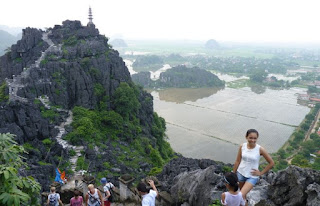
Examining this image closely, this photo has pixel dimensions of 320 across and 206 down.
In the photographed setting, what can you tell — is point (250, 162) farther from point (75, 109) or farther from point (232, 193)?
→ point (75, 109)

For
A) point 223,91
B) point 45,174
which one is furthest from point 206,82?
point 45,174

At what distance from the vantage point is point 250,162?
6.50 m

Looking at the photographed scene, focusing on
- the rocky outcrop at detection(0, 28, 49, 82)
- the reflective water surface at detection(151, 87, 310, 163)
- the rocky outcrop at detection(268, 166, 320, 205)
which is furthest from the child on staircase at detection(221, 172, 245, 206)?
the rocky outcrop at detection(0, 28, 49, 82)

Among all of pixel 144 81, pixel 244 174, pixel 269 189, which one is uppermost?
pixel 244 174

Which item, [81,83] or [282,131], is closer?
[81,83]

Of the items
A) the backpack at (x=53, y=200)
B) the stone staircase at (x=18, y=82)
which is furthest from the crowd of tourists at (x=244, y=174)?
the stone staircase at (x=18, y=82)

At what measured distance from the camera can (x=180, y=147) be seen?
38094 mm

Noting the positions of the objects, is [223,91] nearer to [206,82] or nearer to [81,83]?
[206,82]

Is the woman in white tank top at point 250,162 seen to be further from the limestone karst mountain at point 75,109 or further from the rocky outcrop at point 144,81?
the rocky outcrop at point 144,81

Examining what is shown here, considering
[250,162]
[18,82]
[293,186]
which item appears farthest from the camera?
[18,82]

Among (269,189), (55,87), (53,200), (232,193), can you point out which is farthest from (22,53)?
(232,193)

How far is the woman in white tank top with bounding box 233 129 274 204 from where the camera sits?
6391 millimetres

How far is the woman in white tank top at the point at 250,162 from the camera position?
639cm

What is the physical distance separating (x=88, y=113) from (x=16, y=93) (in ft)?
22.2
